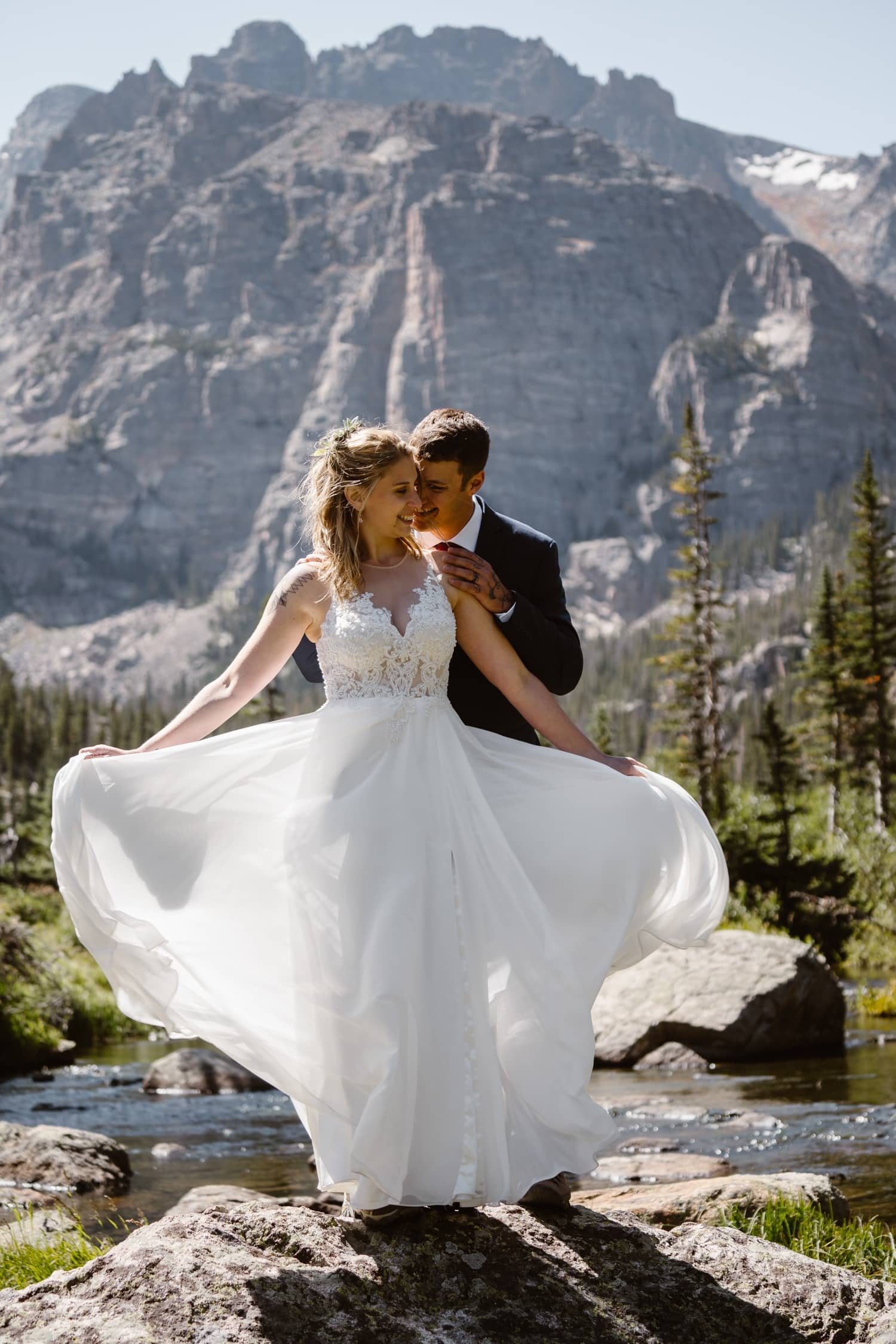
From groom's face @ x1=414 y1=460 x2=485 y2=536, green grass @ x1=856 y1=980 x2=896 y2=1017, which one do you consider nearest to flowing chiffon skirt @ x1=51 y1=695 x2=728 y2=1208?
groom's face @ x1=414 y1=460 x2=485 y2=536

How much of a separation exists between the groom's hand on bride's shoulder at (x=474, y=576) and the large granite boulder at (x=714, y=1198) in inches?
128

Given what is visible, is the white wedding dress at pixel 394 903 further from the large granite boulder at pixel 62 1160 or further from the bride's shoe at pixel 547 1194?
the large granite boulder at pixel 62 1160

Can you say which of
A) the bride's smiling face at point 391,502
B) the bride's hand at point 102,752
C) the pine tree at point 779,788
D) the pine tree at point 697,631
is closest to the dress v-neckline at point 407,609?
the bride's smiling face at point 391,502

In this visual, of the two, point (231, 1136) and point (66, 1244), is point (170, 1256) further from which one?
point (231, 1136)

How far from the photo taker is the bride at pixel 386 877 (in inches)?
193

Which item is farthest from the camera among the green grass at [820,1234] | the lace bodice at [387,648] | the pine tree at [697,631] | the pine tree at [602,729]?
the pine tree at [602,729]

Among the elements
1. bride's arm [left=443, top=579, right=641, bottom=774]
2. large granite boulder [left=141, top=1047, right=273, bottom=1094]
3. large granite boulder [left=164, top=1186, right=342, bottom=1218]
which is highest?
bride's arm [left=443, top=579, right=641, bottom=774]

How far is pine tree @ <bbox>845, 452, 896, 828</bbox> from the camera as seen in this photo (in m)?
43.9

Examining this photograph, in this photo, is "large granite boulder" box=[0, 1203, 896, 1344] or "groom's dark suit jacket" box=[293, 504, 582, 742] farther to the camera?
"groom's dark suit jacket" box=[293, 504, 582, 742]

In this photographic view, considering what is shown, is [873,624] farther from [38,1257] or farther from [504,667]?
[38,1257]

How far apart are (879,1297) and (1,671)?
105692 millimetres

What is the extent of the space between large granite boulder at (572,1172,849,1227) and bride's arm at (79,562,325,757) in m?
3.33

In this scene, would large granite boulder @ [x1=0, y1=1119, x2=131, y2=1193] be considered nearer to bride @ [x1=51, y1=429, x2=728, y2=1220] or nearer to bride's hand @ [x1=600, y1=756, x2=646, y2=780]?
Answer: bride @ [x1=51, y1=429, x2=728, y2=1220]

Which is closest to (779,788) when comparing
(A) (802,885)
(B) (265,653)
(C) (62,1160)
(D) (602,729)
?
(A) (802,885)
